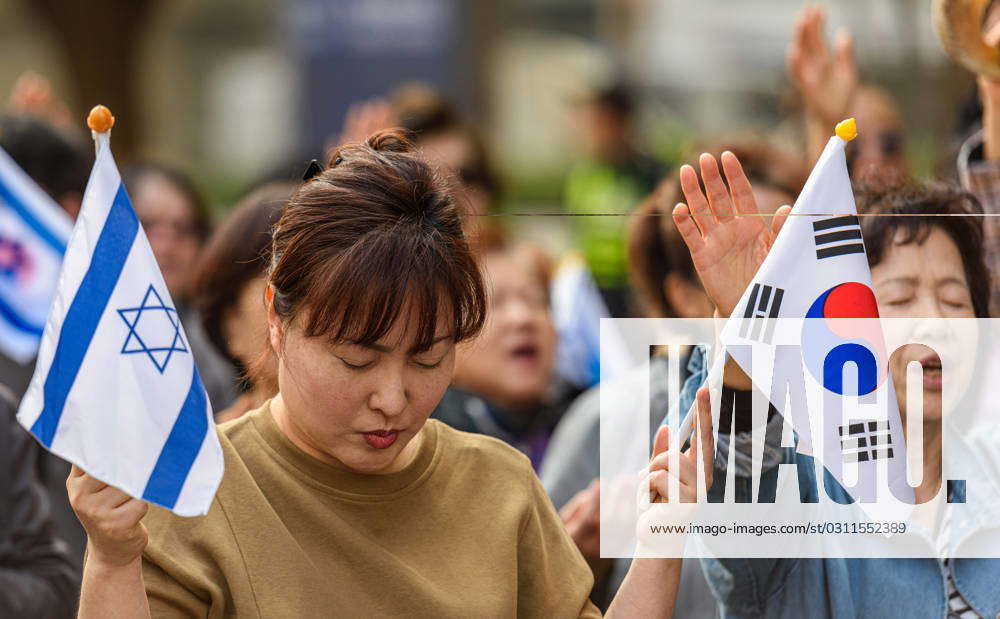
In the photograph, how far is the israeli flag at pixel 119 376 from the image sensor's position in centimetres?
202

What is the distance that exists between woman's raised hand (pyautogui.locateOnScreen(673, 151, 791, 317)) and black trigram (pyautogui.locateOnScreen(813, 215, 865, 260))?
3.3 inches

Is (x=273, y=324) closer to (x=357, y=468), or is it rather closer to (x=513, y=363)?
(x=357, y=468)

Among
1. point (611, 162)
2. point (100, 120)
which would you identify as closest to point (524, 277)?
point (100, 120)

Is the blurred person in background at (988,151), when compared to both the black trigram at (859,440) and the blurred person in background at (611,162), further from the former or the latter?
the blurred person in background at (611,162)

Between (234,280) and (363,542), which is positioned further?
(234,280)

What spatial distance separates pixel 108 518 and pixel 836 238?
1.25 m

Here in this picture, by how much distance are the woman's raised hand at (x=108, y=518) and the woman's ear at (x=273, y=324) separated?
37cm

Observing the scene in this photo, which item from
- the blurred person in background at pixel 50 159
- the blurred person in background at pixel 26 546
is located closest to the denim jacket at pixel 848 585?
the blurred person in background at pixel 26 546

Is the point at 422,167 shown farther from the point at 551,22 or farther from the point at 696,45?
the point at 551,22

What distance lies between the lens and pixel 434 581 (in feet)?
7.63

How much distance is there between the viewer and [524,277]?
173 inches

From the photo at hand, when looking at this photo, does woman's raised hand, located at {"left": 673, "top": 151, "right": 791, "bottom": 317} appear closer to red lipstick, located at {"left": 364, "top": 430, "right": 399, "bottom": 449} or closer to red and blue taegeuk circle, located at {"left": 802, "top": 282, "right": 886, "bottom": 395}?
red and blue taegeuk circle, located at {"left": 802, "top": 282, "right": 886, "bottom": 395}

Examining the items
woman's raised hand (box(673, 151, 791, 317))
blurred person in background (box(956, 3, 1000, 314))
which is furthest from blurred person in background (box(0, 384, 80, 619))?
blurred person in background (box(956, 3, 1000, 314))

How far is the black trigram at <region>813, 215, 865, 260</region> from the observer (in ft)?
7.93
